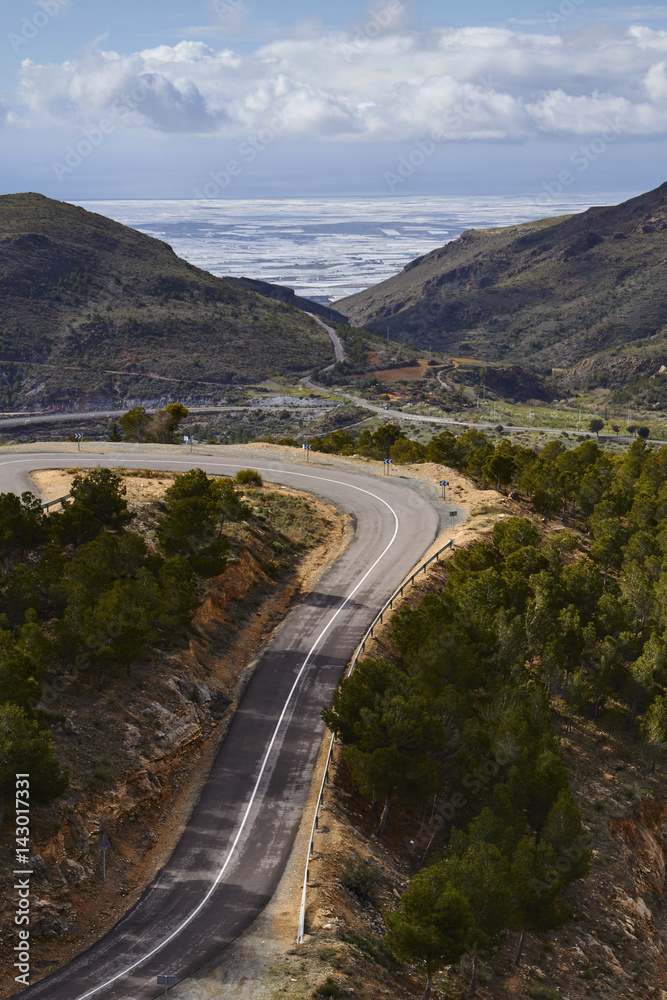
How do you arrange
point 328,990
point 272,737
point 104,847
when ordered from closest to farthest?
point 328,990 → point 104,847 → point 272,737

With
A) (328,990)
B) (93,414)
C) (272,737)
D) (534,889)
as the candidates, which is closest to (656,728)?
(534,889)

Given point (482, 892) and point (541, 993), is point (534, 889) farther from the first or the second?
point (482, 892)

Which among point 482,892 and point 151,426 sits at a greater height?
point 151,426

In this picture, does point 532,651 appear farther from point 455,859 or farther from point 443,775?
point 455,859

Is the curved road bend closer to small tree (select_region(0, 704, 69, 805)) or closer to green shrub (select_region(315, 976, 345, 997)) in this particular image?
green shrub (select_region(315, 976, 345, 997))

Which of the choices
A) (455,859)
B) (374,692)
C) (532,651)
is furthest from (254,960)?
(532,651)

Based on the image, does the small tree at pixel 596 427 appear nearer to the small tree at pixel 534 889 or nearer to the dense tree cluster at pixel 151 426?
the dense tree cluster at pixel 151 426

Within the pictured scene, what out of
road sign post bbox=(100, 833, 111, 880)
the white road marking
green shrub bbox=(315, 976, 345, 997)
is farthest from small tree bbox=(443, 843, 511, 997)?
road sign post bbox=(100, 833, 111, 880)

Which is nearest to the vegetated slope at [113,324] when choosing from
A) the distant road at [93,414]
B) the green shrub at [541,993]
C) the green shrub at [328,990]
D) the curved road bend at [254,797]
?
the distant road at [93,414]
